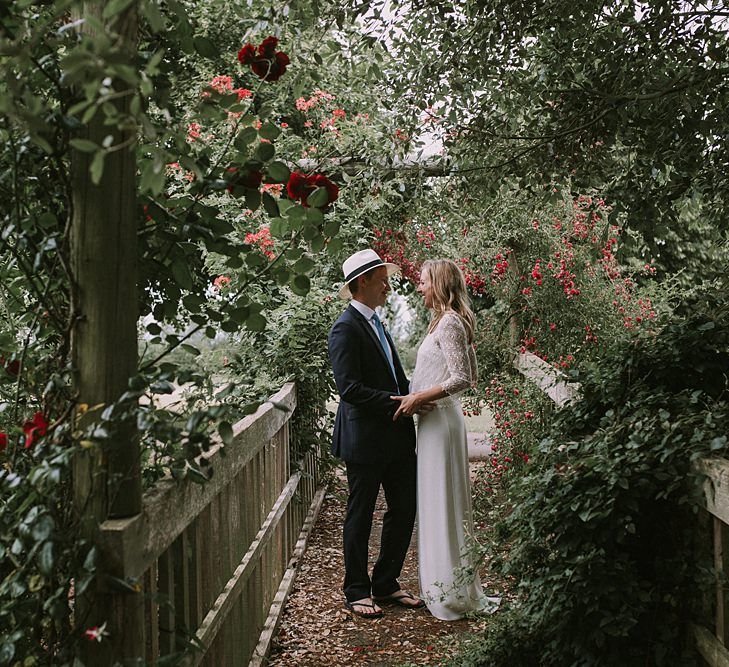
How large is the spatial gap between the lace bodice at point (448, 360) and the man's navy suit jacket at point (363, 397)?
227 millimetres

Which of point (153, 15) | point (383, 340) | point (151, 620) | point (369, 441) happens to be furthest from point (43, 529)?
point (383, 340)

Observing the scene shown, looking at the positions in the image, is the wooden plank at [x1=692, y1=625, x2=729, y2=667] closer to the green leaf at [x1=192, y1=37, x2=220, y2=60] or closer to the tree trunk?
the tree trunk

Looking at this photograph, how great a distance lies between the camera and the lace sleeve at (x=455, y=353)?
4.50 metres

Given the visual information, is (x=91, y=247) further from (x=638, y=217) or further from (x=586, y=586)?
(x=638, y=217)

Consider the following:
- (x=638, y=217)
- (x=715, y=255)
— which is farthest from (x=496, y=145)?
(x=715, y=255)

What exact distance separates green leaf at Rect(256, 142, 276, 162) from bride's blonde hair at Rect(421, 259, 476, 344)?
117 inches

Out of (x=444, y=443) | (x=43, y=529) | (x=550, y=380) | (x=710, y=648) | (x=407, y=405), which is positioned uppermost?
(x=43, y=529)

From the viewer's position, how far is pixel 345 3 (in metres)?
3.35

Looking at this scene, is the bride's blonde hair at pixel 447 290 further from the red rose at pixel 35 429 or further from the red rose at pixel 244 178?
the red rose at pixel 35 429

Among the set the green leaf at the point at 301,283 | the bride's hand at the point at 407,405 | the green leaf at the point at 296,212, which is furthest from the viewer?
the bride's hand at the point at 407,405

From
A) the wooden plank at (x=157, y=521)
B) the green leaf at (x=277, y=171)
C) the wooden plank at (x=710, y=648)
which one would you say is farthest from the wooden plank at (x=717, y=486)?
the green leaf at (x=277, y=171)

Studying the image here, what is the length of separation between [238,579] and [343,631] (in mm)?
1526

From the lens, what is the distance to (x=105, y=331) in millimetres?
1549

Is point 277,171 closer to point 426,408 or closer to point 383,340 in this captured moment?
point 426,408
